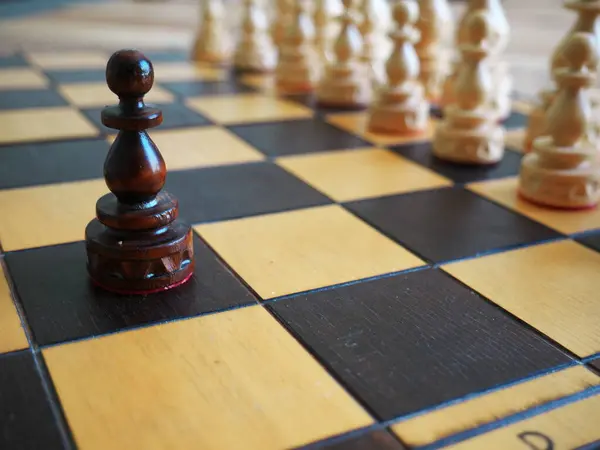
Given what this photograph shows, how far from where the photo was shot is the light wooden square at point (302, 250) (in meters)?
0.84

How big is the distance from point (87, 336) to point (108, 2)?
152 inches

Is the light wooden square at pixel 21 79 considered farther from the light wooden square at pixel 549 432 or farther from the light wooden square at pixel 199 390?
the light wooden square at pixel 549 432

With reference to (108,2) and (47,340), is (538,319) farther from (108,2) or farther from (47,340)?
(108,2)

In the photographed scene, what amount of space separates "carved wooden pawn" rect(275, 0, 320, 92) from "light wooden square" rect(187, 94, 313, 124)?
4.7 inches

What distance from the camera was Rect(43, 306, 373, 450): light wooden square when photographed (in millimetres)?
563

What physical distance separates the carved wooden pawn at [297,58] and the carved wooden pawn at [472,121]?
624 millimetres

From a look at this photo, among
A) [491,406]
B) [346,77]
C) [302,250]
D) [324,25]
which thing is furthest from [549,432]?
[324,25]

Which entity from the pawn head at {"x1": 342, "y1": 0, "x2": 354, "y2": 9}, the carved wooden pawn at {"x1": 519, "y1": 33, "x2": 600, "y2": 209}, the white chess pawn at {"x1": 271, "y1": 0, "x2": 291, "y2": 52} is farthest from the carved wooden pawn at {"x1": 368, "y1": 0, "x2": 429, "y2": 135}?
the white chess pawn at {"x1": 271, "y1": 0, "x2": 291, "y2": 52}

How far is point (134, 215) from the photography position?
2.49 feet

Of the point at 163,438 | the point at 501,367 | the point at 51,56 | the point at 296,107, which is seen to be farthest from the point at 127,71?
the point at 51,56

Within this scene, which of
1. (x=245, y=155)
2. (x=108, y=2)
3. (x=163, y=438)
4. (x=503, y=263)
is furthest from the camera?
(x=108, y=2)

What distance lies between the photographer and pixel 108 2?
4.14 meters

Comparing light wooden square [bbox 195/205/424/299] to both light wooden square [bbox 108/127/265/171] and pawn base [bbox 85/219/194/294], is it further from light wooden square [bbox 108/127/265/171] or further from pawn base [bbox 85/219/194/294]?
light wooden square [bbox 108/127/265/171]

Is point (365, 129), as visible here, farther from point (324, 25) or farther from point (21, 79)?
point (21, 79)
